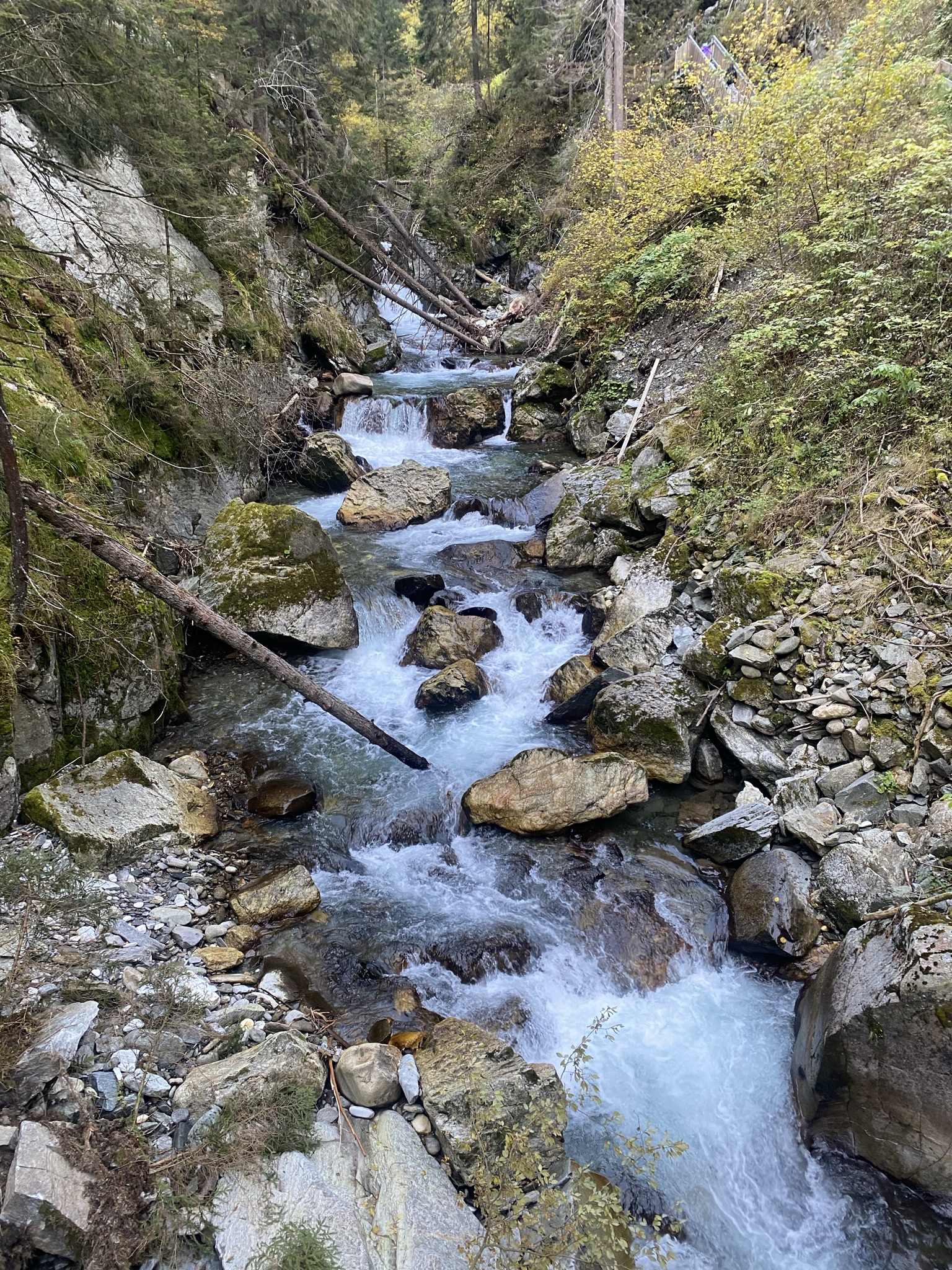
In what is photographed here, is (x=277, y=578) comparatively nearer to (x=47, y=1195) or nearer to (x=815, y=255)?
(x=47, y=1195)

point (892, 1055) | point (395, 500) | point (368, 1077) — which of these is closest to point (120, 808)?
point (368, 1077)

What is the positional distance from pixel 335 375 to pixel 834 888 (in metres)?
14.6

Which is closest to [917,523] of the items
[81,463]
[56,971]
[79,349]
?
[56,971]

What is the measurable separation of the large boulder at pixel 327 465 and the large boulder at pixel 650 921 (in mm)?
8758

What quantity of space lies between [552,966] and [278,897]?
2.22 meters

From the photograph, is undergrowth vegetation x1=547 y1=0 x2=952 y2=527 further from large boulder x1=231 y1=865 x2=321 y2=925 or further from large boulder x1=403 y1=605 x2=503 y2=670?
large boulder x1=231 y1=865 x2=321 y2=925

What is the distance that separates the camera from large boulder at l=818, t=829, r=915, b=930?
448cm

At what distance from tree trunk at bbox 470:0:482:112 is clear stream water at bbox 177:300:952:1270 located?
24.4 meters

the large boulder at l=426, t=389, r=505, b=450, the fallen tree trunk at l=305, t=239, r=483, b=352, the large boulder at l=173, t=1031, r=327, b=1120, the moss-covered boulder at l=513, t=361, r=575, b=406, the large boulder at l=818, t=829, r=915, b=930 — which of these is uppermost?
the fallen tree trunk at l=305, t=239, r=483, b=352

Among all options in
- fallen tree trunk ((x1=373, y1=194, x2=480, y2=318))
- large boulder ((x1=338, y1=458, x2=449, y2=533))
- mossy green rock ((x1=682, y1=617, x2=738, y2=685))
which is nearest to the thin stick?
large boulder ((x1=338, y1=458, x2=449, y2=533))

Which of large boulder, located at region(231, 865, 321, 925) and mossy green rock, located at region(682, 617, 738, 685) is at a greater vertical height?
mossy green rock, located at region(682, 617, 738, 685)

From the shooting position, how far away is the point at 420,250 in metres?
19.1

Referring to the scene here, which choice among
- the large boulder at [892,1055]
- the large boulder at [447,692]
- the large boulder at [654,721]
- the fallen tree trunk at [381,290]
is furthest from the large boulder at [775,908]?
the fallen tree trunk at [381,290]

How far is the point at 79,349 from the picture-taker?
7.33 meters
